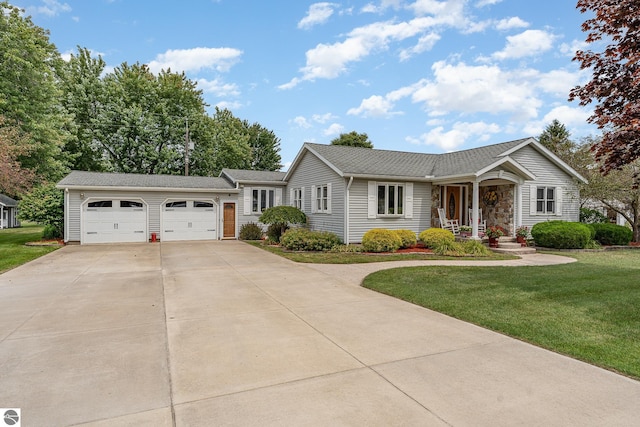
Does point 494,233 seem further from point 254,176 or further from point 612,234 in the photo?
point 254,176

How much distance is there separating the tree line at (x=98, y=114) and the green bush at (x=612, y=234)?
26574mm

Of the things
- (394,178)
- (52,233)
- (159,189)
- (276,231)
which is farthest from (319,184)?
(52,233)

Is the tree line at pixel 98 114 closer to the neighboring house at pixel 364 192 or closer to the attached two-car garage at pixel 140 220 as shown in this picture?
the attached two-car garage at pixel 140 220

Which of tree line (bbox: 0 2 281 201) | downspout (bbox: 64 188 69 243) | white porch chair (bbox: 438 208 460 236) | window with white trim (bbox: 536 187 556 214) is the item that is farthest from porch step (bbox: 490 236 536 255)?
tree line (bbox: 0 2 281 201)

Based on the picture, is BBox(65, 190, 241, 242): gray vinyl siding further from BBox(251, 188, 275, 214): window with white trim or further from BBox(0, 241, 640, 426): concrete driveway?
BBox(0, 241, 640, 426): concrete driveway

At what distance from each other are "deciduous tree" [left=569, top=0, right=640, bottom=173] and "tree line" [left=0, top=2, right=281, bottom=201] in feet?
72.2

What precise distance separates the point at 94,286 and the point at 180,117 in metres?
25.4

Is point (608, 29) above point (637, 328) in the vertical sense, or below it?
above

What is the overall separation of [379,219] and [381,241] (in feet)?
5.52

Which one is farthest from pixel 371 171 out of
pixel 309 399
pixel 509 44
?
pixel 309 399

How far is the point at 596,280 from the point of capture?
8.11 m

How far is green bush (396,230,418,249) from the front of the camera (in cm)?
1451

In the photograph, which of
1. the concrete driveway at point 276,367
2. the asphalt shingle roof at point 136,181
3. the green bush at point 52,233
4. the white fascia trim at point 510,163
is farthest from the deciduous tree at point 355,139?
the concrete driveway at point 276,367

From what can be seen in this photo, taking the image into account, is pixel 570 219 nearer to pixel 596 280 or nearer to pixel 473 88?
pixel 473 88
